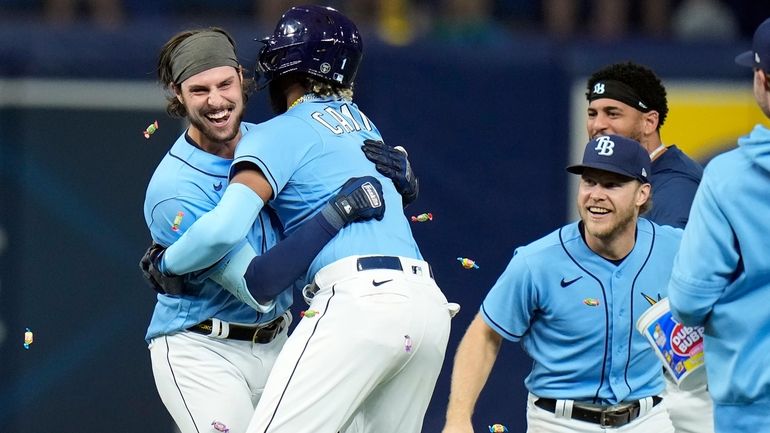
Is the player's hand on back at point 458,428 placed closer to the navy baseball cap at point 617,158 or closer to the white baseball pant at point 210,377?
the white baseball pant at point 210,377

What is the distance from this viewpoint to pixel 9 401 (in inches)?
308

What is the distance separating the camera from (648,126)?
20.0ft

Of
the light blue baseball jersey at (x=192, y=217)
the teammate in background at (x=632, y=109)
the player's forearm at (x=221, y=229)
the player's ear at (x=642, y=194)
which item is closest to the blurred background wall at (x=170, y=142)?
the teammate in background at (x=632, y=109)

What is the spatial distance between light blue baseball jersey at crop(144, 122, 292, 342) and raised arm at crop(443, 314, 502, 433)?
2.40 feet

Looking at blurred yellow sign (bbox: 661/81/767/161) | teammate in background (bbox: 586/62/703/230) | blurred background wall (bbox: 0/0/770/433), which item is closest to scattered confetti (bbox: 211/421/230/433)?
teammate in background (bbox: 586/62/703/230)

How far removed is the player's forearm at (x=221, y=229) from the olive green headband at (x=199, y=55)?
2.12ft

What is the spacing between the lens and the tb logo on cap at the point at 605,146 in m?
4.89

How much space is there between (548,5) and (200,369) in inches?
251

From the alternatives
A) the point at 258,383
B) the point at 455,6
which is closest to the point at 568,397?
the point at 258,383

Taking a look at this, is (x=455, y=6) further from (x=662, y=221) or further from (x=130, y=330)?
(x=662, y=221)

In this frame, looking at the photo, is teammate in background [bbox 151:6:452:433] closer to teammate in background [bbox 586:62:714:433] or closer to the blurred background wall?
teammate in background [bbox 586:62:714:433]

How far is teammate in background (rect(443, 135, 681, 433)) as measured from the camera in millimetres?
4879

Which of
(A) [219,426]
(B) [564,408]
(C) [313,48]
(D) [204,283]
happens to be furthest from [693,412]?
(C) [313,48]

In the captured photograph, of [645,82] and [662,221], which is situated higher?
[645,82]
